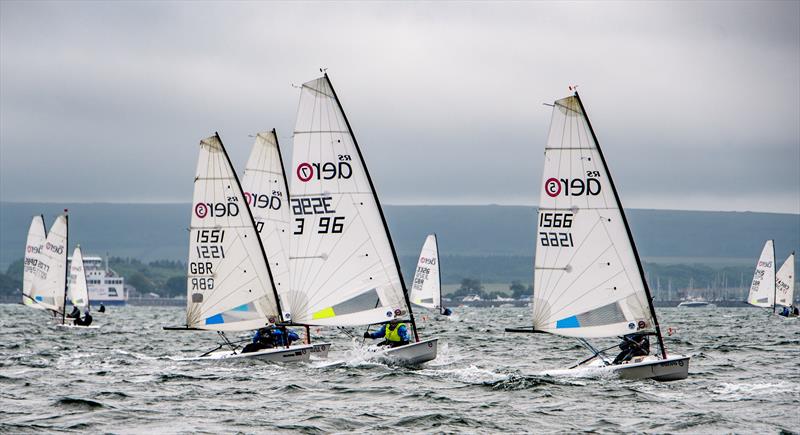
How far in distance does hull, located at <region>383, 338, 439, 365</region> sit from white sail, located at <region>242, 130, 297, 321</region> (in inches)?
397

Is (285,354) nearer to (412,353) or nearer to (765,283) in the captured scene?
(412,353)

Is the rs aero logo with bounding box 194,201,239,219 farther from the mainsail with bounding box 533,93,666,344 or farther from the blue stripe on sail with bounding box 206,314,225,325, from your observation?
the mainsail with bounding box 533,93,666,344

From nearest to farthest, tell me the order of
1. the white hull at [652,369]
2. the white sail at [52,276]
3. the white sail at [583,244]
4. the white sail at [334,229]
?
the white hull at [652,369], the white sail at [583,244], the white sail at [334,229], the white sail at [52,276]

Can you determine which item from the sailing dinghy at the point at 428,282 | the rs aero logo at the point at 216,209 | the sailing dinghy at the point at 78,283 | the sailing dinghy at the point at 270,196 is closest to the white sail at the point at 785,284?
the sailing dinghy at the point at 428,282

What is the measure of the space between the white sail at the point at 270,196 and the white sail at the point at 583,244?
1397 cm

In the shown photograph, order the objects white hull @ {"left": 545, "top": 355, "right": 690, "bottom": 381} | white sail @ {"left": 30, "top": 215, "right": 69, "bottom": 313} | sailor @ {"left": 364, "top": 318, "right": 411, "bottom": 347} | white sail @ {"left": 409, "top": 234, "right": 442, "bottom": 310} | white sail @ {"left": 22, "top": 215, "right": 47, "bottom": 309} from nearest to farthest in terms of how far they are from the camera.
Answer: white hull @ {"left": 545, "top": 355, "right": 690, "bottom": 381} → sailor @ {"left": 364, "top": 318, "right": 411, "bottom": 347} → white sail @ {"left": 30, "top": 215, "right": 69, "bottom": 313} → white sail @ {"left": 22, "top": 215, "right": 47, "bottom": 309} → white sail @ {"left": 409, "top": 234, "right": 442, "bottom": 310}

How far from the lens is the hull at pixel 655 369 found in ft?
94.3

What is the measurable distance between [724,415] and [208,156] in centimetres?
1915

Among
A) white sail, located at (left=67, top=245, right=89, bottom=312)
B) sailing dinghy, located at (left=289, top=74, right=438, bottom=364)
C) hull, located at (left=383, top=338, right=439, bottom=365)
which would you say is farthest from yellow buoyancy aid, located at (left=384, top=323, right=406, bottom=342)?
white sail, located at (left=67, top=245, right=89, bottom=312)

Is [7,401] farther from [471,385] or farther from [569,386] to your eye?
[569,386]

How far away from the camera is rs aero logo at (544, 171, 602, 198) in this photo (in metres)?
30.0

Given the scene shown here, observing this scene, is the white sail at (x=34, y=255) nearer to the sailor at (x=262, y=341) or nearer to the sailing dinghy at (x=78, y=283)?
the sailing dinghy at (x=78, y=283)

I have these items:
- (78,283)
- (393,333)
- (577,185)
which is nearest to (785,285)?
(78,283)

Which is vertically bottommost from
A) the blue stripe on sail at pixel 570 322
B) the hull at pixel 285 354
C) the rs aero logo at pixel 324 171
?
the hull at pixel 285 354
